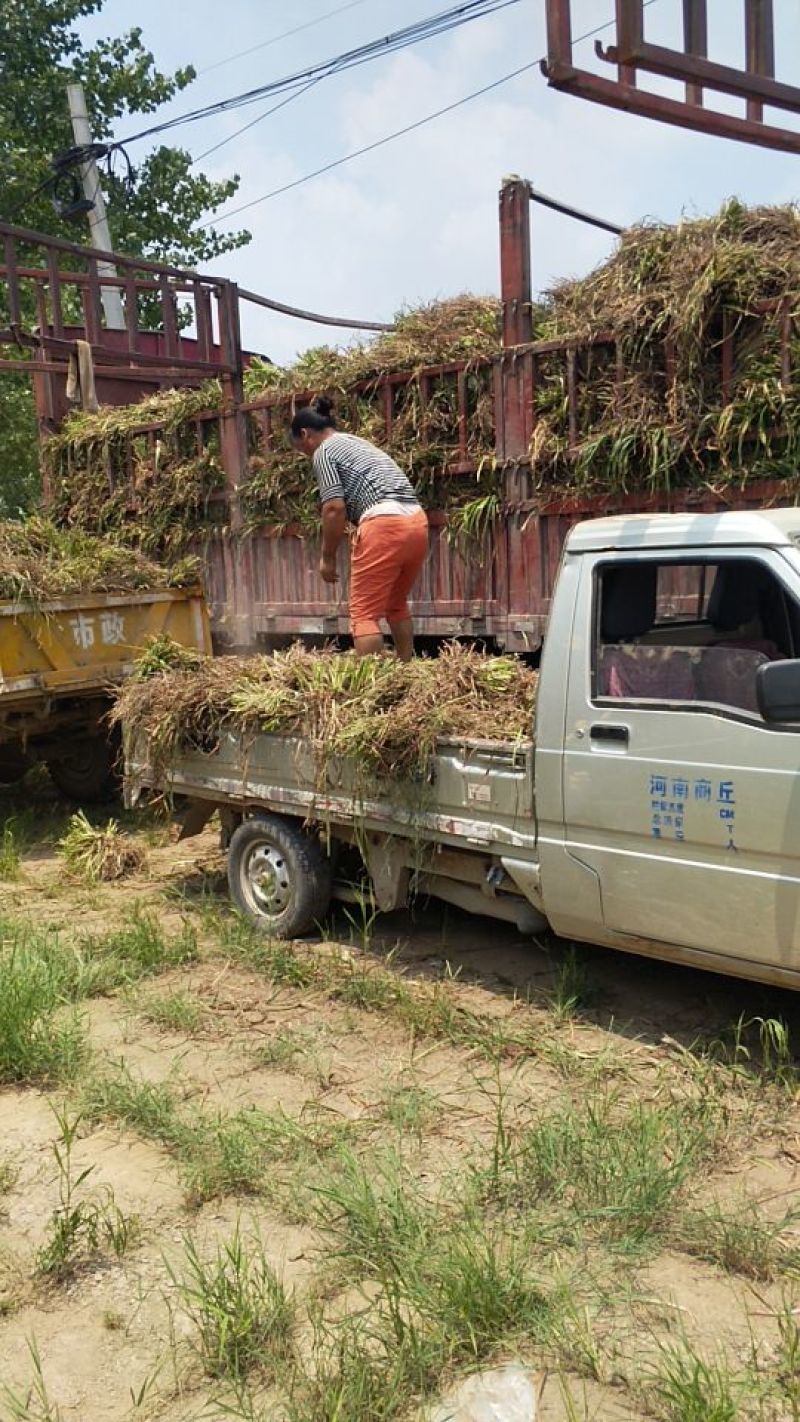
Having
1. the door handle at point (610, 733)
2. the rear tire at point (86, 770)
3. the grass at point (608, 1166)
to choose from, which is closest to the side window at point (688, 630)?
the door handle at point (610, 733)

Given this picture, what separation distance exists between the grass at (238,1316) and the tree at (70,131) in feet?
50.3

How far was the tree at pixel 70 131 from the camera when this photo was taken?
56.1 feet

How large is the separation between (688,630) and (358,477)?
8.11 feet

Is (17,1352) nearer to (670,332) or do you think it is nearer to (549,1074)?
(549,1074)

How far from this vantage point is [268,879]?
19.2 ft

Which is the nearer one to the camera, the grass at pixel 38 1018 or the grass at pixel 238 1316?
the grass at pixel 238 1316

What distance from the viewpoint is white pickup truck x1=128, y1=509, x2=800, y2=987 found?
388 centimetres

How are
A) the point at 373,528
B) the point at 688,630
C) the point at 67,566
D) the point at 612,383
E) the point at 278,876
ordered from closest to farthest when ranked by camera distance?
the point at 688,630, the point at 278,876, the point at 373,528, the point at 612,383, the point at 67,566

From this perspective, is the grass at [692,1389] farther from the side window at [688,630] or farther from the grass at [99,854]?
the grass at [99,854]

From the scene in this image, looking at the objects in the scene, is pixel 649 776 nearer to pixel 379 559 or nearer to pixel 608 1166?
pixel 608 1166

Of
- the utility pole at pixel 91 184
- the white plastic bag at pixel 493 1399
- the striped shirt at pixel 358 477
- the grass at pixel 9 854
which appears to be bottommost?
the white plastic bag at pixel 493 1399

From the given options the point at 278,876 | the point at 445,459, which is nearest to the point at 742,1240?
the point at 278,876

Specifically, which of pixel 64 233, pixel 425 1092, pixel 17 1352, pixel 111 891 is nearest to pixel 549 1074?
pixel 425 1092

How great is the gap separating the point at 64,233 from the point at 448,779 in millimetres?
16294
